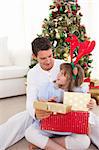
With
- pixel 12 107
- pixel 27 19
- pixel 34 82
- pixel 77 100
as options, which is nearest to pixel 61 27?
pixel 12 107

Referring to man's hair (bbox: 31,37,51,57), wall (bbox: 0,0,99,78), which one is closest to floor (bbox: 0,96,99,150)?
man's hair (bbox: 31,37,51,57)

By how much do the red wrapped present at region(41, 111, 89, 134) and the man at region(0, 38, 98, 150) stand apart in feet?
0.24

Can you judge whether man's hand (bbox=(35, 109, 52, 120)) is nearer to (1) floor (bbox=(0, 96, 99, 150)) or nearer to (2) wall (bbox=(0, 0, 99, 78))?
(1) floor (bbox=(0, 96, 99, 150))

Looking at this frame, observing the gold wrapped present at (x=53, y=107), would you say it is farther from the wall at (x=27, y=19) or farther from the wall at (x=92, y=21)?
the wall at (x=92, y=21)

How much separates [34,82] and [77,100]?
425mm

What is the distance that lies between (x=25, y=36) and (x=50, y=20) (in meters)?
1.51

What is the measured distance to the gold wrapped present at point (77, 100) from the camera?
1663mm

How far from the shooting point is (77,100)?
167 centimetres

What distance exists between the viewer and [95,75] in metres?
4.88

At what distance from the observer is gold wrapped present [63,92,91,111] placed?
1.66 m

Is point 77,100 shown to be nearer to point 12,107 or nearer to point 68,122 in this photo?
point 68,122

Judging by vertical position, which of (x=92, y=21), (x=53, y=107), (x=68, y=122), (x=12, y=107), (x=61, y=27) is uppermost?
(x=92, y=21)

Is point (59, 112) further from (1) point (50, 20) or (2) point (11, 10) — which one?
(2) point (11, 10)

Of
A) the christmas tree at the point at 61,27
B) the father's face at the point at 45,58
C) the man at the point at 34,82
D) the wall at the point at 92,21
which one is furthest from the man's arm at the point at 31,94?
the wall at the point at 92,21
